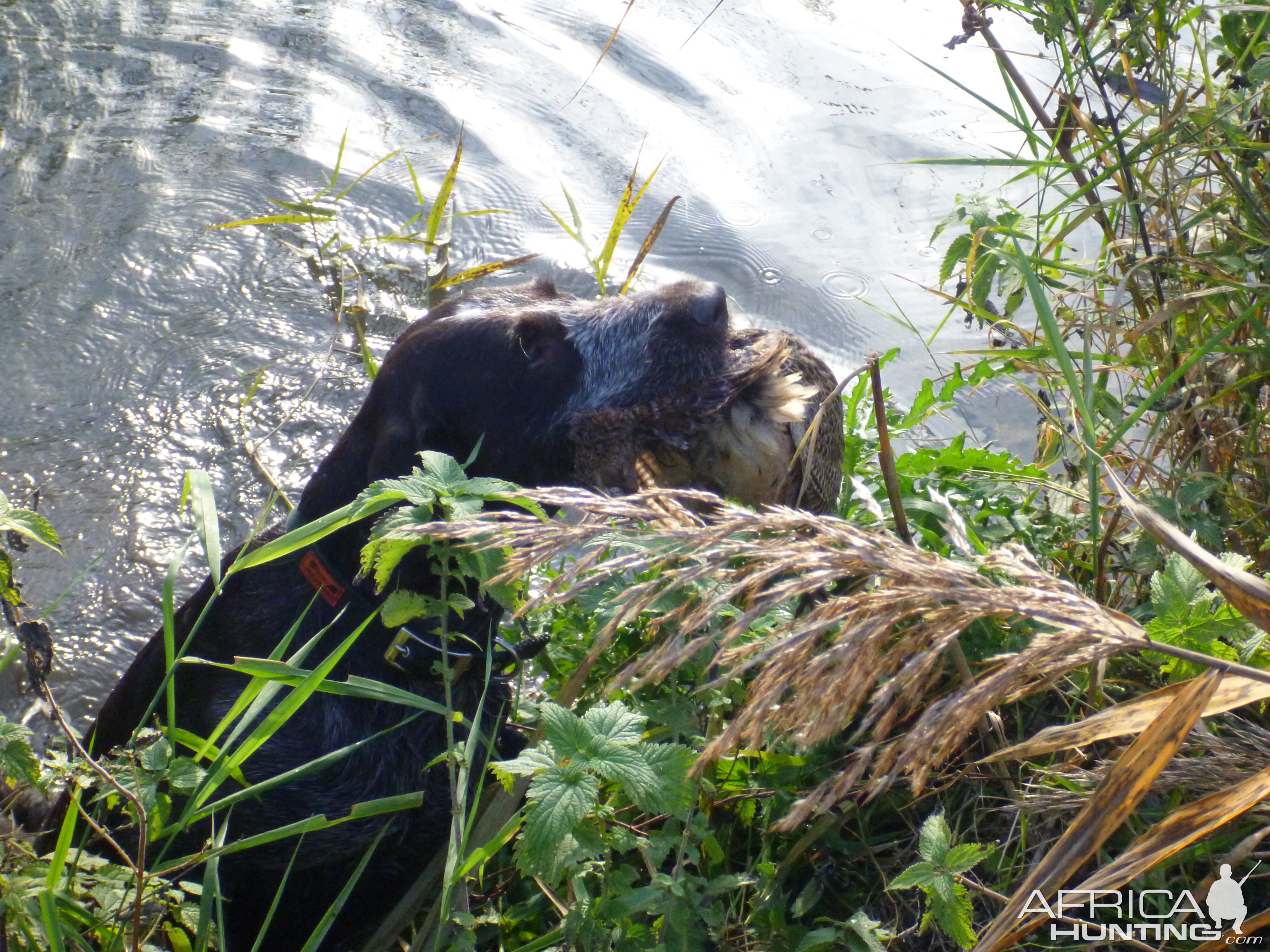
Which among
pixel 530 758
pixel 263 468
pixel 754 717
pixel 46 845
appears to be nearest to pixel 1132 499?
pixel 754 717

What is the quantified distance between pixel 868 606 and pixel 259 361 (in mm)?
4636

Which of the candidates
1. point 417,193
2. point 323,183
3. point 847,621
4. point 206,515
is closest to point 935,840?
point 847,621

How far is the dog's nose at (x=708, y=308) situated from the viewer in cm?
313

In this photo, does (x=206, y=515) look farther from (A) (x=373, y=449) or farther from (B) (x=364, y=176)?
(B) (x=364, y=176)

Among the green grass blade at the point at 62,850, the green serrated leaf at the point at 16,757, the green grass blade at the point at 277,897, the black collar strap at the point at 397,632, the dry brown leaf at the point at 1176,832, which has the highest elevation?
the dry brown leaf at the point at 1176,832

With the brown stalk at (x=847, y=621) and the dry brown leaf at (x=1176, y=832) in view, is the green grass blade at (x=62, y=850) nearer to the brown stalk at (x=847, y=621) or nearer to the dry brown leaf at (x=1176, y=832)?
the brown stalk at (x=847, y=621)

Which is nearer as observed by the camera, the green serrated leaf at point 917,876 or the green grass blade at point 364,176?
the green serrated leaf at point 917,876

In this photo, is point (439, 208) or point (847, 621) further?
point (439, 208)

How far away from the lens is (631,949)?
6.73ft

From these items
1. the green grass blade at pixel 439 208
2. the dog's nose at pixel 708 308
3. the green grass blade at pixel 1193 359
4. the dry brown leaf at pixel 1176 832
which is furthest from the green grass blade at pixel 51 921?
the green grass blade at pixel 439 208

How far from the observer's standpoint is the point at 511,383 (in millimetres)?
3146

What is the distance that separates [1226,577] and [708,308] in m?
1.86

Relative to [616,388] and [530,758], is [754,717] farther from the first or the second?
[616,388]

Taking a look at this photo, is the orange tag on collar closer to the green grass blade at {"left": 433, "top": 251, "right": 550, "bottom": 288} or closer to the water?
the green grass blade at {"left": 433, "top": 251, "right": 550, "bottom": 288}
